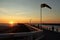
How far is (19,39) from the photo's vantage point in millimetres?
6227

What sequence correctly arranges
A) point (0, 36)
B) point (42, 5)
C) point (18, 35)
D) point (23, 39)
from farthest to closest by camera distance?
point (42, 5) < point (23, 39) < point (18, 35) < point (0, 36)

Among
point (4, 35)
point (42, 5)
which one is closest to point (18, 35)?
point (4, 35)

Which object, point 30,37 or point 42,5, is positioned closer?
point 30,37

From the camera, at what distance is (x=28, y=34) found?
5812 millimetres

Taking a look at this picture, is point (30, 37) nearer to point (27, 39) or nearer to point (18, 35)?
point (27, 39)

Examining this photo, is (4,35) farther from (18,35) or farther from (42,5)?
(42,5)

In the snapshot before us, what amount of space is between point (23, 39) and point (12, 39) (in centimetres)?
46

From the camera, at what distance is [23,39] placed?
20.4 feet

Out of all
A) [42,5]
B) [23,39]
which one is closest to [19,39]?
[23,39]

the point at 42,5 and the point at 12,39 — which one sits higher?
the point at 42,5

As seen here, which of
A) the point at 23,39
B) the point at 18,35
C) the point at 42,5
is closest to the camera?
the point at 18,35

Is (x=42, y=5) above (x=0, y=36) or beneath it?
above

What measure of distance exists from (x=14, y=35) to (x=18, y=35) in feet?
0.57

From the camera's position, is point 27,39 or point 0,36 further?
point 27,39
